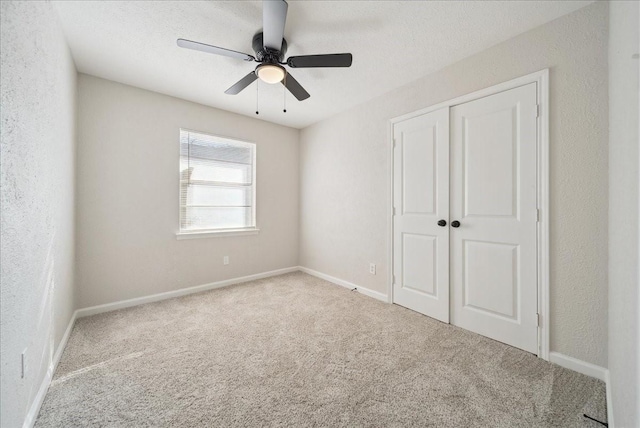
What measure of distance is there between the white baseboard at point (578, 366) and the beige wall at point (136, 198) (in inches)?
138

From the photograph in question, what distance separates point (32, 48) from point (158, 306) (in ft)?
8.30

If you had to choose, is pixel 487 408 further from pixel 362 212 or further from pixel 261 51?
pixel 261 51

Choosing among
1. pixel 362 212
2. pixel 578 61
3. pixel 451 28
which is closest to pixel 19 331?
pixel 362 212

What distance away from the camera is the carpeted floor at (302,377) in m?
1.38

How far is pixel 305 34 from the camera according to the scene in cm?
204

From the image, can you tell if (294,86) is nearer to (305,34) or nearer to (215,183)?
(305,34)

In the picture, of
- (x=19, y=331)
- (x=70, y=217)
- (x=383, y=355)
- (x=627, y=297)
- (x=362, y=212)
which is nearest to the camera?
(x=627, y=297)

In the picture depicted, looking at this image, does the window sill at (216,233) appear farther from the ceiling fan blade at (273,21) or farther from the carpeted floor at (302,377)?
the ceiling fan blade at (273,21)

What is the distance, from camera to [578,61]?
1.74 metres

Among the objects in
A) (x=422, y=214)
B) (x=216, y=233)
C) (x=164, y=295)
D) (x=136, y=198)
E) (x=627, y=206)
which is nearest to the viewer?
(x=627, y=206)

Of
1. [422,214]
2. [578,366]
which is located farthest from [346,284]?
[578,366]

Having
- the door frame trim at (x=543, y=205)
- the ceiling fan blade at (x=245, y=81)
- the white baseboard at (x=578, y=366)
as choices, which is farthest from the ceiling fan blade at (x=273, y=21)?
the white baseboard at (x=578, y=366)

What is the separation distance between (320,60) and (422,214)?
1.79 m

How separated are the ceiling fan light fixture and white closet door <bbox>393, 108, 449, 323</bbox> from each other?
1524 millimetres
